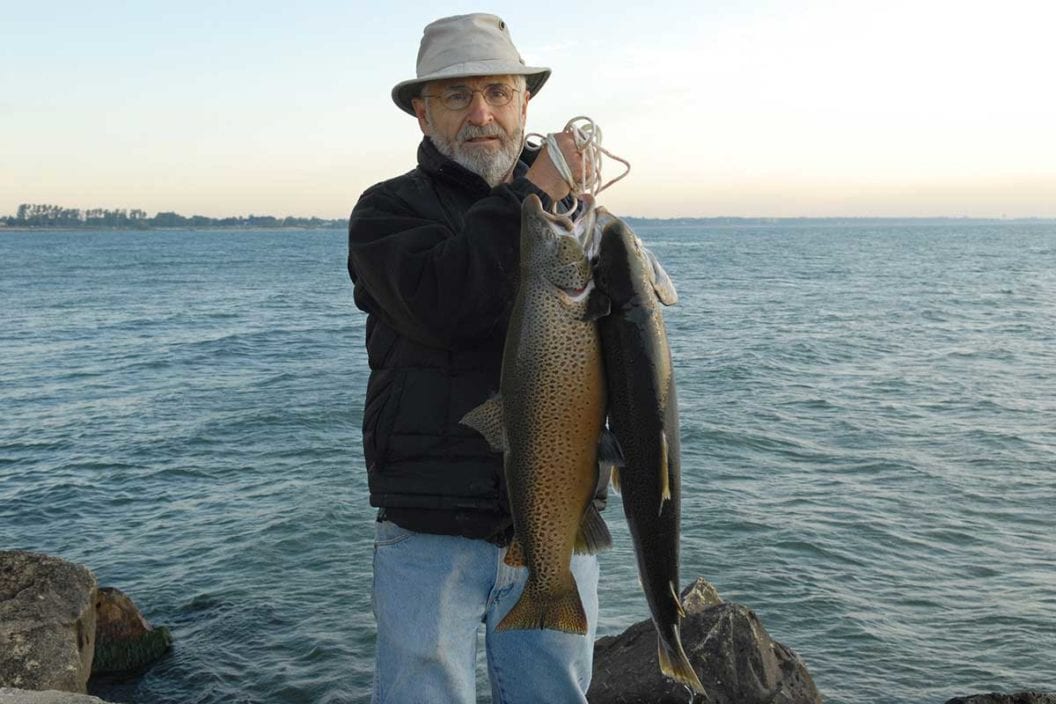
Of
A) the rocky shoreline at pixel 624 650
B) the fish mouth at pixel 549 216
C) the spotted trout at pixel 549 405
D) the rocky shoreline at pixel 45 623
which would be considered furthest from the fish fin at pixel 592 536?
the rocky shoreline at pixel 45 623

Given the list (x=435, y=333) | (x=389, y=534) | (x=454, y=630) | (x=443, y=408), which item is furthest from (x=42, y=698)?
(x=435, y=333)

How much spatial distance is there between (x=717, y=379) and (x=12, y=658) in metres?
18.3

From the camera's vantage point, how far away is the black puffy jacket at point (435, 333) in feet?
10.9

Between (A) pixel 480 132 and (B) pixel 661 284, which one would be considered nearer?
(B) pixel 661 284

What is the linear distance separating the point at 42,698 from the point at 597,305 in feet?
13.5

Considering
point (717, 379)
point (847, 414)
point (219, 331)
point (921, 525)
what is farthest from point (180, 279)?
point (921, 525)

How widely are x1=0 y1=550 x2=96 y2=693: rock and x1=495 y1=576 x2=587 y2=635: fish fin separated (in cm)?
518

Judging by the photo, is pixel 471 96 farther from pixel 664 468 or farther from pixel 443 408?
pixel 664 468

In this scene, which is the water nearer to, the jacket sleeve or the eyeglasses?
the jacket sleeve

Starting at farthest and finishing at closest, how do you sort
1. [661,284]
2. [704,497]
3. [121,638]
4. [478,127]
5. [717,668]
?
[704,497], [121,638], [717,668], [478,127], [661,284]

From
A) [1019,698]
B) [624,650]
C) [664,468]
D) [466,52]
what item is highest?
[466,52]


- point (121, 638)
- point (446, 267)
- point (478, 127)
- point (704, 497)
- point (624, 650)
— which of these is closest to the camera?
point (446, 267)

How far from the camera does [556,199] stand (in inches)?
128

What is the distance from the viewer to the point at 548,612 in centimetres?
353
